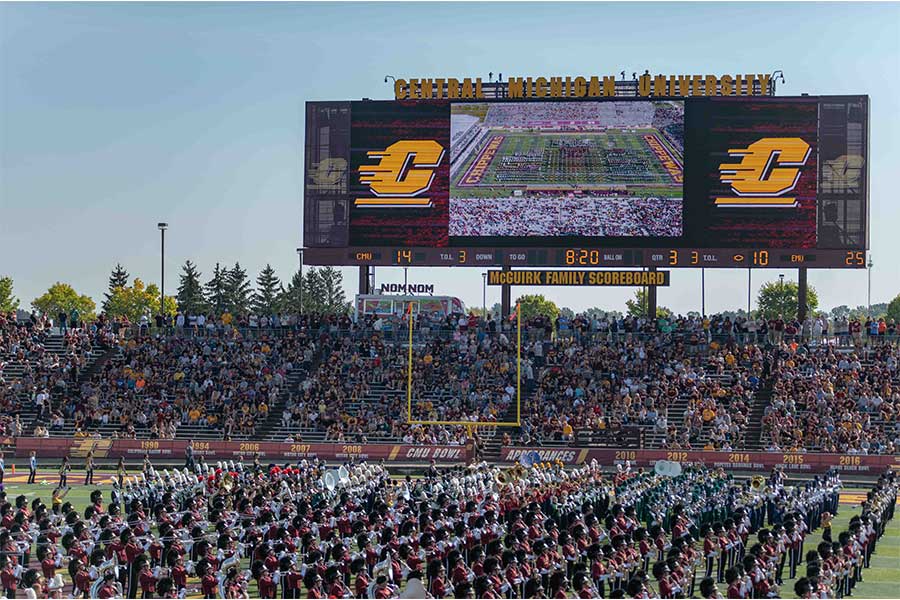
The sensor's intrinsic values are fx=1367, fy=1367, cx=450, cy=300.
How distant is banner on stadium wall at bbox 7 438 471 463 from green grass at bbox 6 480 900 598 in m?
5.16

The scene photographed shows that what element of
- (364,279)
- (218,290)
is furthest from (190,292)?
(364,279)

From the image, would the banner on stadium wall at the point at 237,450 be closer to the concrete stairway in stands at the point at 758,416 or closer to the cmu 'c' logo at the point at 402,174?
the concrete stairway in stands at the point at 758,416

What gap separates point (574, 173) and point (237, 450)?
1528 cm

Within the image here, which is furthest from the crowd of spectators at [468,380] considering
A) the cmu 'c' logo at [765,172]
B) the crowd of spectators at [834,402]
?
the cmu 'c' logo at [765,172]

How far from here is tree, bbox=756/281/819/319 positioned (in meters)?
119

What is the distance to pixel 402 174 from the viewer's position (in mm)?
49344

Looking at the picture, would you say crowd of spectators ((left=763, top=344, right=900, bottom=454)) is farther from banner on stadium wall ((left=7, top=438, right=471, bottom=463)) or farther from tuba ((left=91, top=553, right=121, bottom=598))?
tuba ((left=91, top=553, right=121, bottom=598))

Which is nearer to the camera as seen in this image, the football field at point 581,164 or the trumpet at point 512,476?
the trumpet at point 512,476

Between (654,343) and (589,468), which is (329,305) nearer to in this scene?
(654,343)

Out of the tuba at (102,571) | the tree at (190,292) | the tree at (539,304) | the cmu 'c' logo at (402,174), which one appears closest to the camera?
the tuba at (102,571)

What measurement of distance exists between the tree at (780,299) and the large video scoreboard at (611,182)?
71.0m

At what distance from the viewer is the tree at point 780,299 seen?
119 metres

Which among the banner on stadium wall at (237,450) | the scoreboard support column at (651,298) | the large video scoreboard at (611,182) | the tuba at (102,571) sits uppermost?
the large video scoreboard at (611,182)

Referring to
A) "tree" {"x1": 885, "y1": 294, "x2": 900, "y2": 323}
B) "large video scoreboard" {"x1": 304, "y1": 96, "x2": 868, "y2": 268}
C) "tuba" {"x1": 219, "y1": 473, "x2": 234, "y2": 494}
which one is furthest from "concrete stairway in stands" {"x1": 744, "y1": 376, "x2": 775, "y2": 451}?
"tree" {"x1": 885, "y1": 294, "x2": 900, "y2": 323}
